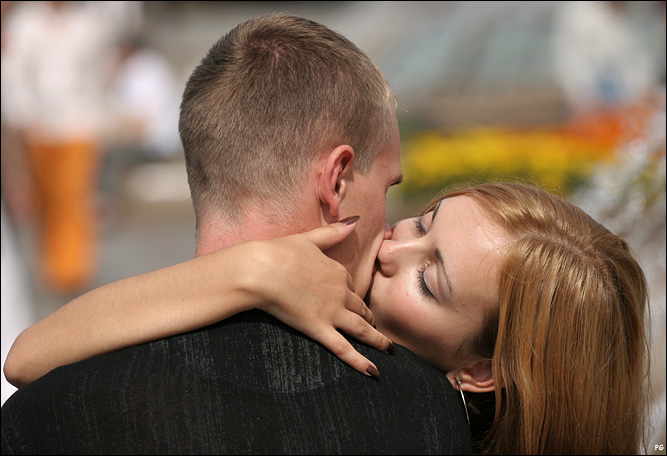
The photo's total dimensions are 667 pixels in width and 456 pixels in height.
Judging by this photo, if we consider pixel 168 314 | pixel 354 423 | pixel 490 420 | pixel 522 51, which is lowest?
pixel 490 420

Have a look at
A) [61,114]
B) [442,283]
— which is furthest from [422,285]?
[61,114]

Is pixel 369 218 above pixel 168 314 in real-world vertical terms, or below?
above

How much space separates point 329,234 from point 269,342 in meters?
0.35

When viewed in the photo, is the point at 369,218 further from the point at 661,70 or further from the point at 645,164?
the point at 661,70

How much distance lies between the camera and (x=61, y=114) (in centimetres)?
745

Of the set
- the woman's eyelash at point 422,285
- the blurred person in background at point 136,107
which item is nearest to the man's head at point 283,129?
the woman's eyelash at point 422,285

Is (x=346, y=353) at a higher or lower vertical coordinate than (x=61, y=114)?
lower

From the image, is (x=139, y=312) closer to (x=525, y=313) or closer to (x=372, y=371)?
(x=372, y=371)

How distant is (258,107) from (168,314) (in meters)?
0.60

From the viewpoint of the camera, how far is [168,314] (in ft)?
5.64

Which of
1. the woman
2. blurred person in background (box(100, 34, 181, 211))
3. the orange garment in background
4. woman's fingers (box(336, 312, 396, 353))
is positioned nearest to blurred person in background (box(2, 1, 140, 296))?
the orange garment in background

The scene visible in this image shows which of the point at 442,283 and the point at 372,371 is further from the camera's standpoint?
the point at 442,283

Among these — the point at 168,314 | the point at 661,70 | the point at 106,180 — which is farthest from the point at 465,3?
the point at 168,314

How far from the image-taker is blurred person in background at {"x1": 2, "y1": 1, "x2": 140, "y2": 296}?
7.32 metres
